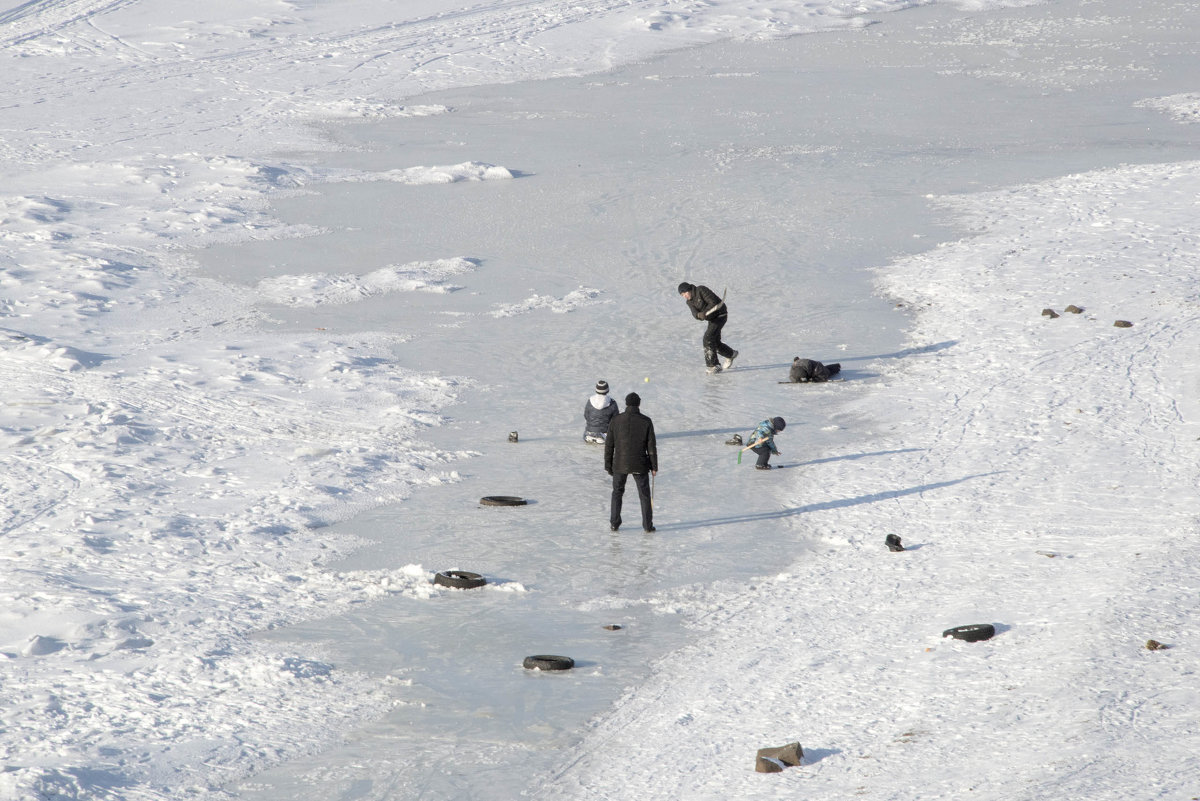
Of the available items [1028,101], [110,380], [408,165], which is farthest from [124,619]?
[1028,101]

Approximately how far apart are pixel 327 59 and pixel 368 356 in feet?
78.7

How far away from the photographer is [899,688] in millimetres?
8406

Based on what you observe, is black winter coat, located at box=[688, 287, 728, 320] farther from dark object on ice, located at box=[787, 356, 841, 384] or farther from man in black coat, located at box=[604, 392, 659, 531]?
man in black coat, located at box=[604, 392, 659, 531]

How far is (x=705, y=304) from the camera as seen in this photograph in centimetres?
1634

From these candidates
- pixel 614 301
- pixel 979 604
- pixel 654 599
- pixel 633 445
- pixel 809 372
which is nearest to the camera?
pixel 979 604

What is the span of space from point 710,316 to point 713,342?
360mm

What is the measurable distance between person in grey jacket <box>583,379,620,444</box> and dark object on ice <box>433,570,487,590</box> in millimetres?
3731

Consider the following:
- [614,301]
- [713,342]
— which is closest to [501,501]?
[713,342]

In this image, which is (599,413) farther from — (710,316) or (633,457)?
(710,316)

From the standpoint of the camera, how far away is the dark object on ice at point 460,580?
10.3 m

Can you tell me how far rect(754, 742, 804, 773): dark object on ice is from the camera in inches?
290

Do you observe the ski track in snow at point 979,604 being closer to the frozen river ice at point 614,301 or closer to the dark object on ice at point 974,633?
the dark object on ice at point 974,633

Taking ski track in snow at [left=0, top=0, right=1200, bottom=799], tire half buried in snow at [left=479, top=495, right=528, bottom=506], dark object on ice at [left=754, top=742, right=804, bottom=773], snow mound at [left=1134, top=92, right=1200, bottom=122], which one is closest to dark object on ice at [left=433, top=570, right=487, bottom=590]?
ski track in snow at [left=0, top=0, right=1200, bottom=799]

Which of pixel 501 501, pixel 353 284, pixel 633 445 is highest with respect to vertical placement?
pixel 353 284
